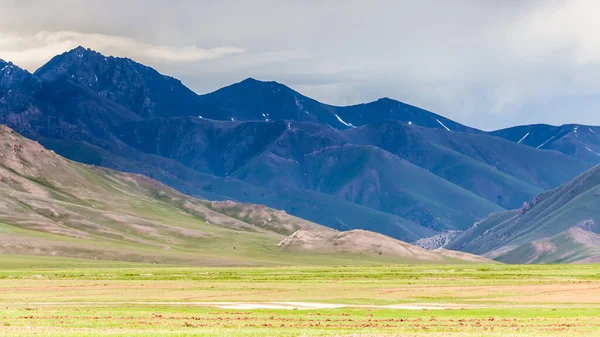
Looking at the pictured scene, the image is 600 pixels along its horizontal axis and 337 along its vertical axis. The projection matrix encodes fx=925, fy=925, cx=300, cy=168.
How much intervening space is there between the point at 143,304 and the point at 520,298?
137ft

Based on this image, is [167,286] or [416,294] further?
[167,286]

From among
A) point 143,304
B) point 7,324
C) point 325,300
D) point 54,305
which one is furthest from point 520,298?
point 7,324

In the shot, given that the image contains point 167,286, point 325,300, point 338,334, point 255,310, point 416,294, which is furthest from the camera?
point 167,286

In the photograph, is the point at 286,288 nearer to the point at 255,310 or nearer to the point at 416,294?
the point at 416,294

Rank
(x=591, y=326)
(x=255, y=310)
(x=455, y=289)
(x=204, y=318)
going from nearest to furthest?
(x=591, y=326) → (x=204, y=318) → (x=255, y=310) → (x=455, y=289)

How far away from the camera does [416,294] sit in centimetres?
11044

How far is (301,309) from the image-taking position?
284ft

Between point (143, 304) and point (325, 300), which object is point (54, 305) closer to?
point (143, 304)

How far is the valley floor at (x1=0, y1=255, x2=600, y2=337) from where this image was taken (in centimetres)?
6552

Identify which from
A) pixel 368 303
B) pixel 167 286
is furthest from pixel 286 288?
pixel 368 303

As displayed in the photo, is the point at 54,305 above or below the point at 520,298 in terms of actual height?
below

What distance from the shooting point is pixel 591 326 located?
2665 inches

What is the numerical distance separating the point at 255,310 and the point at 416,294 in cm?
3112

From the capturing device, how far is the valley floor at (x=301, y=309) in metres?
65.5
